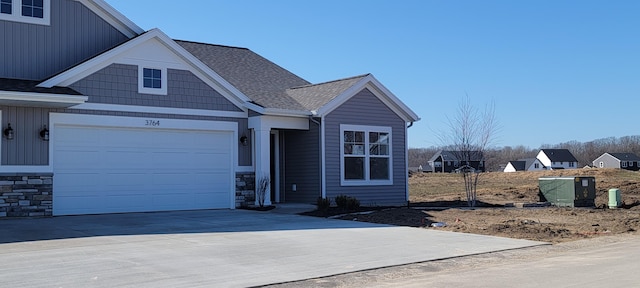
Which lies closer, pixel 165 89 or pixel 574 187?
pixel 165 89

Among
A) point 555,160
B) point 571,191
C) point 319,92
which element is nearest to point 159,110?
point 319,92

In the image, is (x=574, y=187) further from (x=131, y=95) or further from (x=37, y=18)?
(x=37, y=18)

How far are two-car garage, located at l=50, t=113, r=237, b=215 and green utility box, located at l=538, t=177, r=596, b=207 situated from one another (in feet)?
36.2

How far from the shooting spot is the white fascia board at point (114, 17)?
18.3 metres

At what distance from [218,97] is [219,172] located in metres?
2.28

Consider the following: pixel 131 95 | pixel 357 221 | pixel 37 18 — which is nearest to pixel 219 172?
pixel 131 95

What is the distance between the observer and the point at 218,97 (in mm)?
19469

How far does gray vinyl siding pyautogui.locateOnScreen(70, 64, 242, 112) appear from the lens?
56.4 feet

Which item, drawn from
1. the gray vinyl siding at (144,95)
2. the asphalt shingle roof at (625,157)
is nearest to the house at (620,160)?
the asphalt shingle roof at (625,157)

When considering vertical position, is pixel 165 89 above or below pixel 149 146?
above

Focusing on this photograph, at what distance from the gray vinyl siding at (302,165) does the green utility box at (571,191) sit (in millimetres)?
8242

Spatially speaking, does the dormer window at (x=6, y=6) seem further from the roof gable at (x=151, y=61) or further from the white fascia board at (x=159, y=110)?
the white fascia board at (x=159, y=110)

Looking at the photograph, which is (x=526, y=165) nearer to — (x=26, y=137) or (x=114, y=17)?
(x=114, y=17)

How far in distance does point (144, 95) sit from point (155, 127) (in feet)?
3.10
